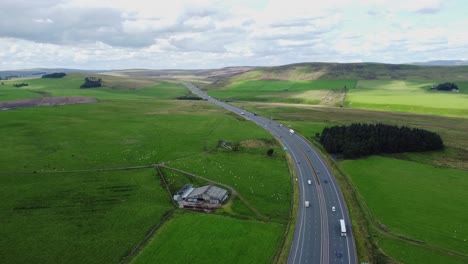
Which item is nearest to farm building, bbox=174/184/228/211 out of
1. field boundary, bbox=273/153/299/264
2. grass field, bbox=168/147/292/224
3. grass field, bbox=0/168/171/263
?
grass field, bbox=0/168/171/263

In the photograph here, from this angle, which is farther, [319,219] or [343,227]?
[319,219]

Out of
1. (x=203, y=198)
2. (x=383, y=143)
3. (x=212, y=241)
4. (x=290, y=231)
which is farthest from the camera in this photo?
(x=383, y=143)

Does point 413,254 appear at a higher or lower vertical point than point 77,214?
higher

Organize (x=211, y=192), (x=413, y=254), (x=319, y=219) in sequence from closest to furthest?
(x=413, y=254)
(x=319, y=219)
(x=211, y=192)

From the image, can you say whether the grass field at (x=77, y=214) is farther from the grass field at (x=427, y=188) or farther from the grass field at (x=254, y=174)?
the grass field at (x=427, y=188)

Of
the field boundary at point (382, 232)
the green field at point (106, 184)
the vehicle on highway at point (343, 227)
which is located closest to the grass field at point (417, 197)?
the field boundary at point (382, 232)

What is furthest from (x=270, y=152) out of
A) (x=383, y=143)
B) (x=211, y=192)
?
(x=383, y=143)

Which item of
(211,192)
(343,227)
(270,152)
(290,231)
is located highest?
(270,152)

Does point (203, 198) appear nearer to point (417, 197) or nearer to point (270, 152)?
point (270, 152)
